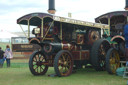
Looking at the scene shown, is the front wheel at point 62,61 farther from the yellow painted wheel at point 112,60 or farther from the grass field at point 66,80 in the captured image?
the yellow painted wheel at point 112,60

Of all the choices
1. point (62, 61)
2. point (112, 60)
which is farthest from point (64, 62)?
point (112, 60)

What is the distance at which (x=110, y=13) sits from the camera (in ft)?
31.8

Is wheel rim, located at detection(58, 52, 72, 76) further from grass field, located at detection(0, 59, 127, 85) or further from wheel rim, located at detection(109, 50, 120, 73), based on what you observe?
wheel rim, located at detection(109, 50, 120, 73)

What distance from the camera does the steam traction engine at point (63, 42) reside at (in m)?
7.55

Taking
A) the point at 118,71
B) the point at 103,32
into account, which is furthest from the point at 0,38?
the point at 118,71

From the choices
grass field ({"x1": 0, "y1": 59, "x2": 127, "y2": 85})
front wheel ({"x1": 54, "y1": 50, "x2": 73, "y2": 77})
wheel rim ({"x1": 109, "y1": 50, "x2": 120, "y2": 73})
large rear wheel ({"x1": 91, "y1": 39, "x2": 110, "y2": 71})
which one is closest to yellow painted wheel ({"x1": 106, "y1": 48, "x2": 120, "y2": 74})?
wheel rim ({"x1": 109, "y1": 50, "x2": 120, "y2": 73})

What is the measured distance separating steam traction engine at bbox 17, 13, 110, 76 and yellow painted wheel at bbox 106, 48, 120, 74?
1.85 feet

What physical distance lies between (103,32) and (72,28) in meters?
1.90

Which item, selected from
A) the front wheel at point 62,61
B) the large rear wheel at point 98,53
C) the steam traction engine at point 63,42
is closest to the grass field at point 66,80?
the front wheel at point 62,61

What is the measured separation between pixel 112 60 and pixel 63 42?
192 centimetres

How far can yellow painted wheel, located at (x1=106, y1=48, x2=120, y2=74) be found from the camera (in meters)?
7.62

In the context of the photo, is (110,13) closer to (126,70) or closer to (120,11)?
(120,11)

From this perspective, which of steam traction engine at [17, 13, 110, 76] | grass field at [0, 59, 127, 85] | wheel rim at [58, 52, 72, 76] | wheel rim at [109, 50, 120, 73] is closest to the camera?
grass field at [0, 59, 127, 85]

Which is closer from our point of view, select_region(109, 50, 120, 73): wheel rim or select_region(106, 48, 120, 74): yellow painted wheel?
select_region(106, 48, 120, 74): yellow painted wheel
